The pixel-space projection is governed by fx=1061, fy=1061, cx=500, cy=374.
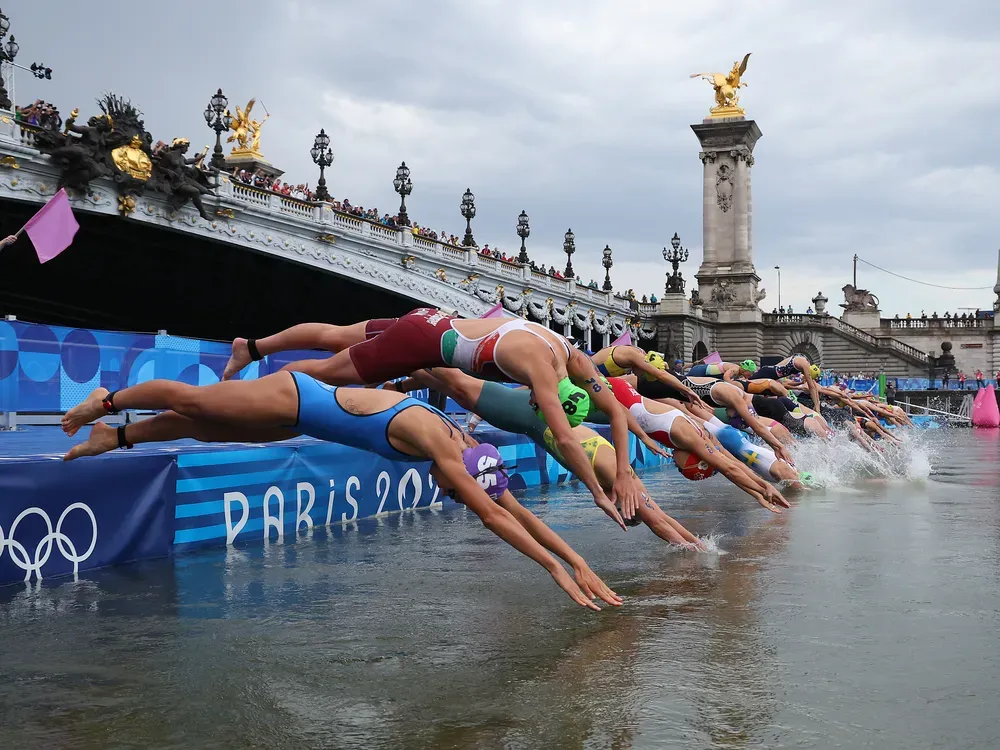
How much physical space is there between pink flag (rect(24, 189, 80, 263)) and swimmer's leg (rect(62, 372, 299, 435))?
7.87 metres

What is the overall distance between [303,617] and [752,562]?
162 inches

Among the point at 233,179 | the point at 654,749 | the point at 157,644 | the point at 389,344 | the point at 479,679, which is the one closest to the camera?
the point at 654,749

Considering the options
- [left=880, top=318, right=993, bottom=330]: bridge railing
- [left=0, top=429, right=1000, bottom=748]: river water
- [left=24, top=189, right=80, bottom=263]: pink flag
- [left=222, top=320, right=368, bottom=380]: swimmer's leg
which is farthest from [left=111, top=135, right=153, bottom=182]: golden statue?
[left=880, top=318, right=993, bottom=330]: bridge railing

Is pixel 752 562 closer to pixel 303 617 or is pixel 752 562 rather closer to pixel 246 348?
pixel 303 617

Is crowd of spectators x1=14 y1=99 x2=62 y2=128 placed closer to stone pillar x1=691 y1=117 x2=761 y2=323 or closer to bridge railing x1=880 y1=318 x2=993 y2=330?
stone pillar x1=691 y1=117 x2=761 y2=323

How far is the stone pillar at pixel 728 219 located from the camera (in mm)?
79812

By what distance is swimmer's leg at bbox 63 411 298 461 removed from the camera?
718 cm

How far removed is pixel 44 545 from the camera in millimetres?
8258

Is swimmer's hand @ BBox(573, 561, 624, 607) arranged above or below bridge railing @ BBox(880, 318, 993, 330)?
below

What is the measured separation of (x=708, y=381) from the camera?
17203mm

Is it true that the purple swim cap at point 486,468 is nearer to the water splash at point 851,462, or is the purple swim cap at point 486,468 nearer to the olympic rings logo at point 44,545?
the olympic rings logo at point 44,545

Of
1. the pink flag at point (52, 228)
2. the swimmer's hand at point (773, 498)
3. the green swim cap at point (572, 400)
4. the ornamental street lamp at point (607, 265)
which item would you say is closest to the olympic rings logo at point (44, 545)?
the green swim cap at point (572, 400)

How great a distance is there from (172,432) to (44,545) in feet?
6.24

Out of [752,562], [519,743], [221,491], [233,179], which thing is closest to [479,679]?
[519,743]
